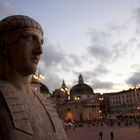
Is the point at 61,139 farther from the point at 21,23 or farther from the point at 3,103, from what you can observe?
the point at 21,23

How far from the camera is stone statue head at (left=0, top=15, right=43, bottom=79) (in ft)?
11.2

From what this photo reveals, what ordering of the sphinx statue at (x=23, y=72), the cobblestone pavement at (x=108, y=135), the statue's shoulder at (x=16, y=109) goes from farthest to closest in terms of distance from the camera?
1. the cobblestone pavement at (x=108, y=135)
2. the sphinx statue at (x=23, y=72)
3. the statue's shoulder at (x=16, y=109)

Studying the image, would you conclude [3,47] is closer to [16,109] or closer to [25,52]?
[25,52]

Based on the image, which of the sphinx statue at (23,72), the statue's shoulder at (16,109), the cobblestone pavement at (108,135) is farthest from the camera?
the cobblestone pavement at (108,135)

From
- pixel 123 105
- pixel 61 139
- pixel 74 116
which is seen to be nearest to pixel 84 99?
pixel 74 116

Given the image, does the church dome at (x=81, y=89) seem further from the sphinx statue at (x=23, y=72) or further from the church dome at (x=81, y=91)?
the sphinx statue at (x=23, y=72)

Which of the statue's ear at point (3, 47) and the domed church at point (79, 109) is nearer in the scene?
the statue's ear at point (3, 47)

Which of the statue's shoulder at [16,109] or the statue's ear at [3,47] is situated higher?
the statue's ear at [3,47]

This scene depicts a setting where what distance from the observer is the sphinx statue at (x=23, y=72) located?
10.8ft

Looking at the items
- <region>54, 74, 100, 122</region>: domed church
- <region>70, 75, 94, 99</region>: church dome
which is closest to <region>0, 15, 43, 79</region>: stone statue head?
<region>54, 74, 100, 122</region>: domed church

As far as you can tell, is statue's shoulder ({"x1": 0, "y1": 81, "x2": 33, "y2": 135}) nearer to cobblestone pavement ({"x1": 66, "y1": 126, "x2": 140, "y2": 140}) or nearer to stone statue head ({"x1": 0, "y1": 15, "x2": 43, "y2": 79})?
stone statue head ({"x1": 0, "y1": 15, "x2": 43, "y2": 79})

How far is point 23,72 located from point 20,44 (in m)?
0.27

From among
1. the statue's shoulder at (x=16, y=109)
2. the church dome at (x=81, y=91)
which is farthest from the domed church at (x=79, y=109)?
the statue's shoulder at (x=16, y=109)

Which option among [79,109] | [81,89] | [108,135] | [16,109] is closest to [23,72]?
[16,109]
